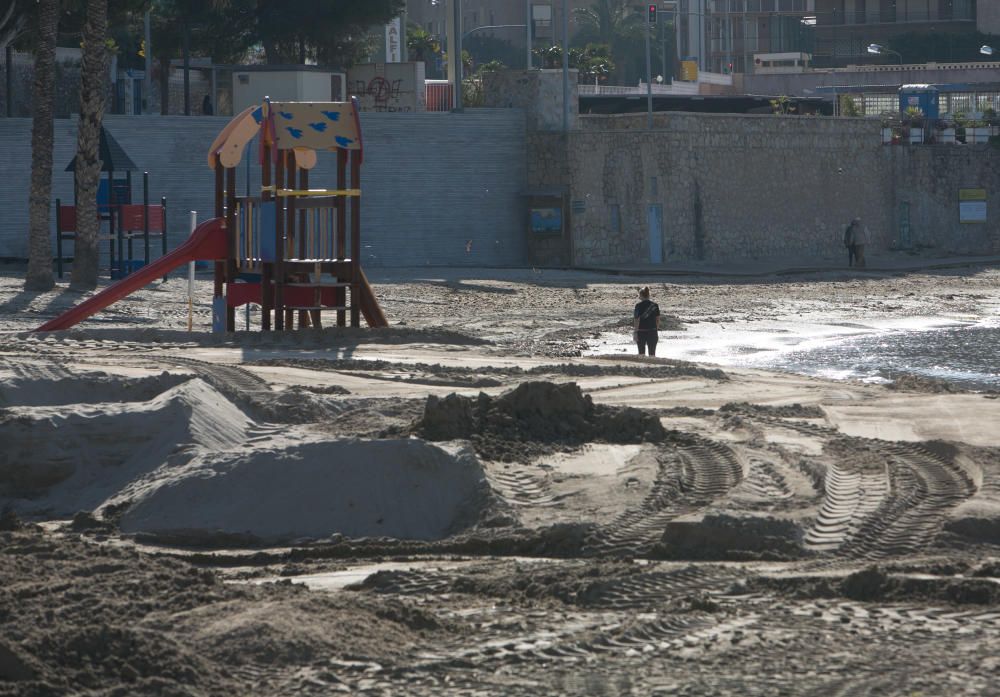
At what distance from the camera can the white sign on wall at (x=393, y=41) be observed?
52281 millimetres

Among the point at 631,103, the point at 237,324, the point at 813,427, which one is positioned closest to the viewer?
the point at 813,427

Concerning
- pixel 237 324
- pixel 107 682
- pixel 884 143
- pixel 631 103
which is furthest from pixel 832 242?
pixel 107 682

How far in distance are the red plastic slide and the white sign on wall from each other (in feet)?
109

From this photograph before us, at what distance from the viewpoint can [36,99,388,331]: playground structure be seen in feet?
61.9

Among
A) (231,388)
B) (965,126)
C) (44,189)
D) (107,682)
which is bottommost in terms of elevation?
(107,682)

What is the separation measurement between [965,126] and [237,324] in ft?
98.6

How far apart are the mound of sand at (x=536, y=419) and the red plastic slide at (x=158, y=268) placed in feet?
26.7

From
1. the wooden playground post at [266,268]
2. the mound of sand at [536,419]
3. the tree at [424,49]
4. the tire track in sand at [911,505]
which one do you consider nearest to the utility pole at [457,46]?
the wooden playground post at [266,268]

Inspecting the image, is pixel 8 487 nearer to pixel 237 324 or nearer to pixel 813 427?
pixel 813 427

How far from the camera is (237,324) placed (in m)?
22.3

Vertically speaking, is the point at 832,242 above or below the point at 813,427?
above

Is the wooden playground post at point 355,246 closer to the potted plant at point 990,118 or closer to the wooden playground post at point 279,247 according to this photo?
the wooden playground post at point 279,247

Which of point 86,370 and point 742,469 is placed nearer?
point 742,469

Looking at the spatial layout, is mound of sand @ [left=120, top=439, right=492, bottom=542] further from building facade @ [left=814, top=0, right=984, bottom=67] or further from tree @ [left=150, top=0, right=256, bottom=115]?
building facade @ [left=814, top=0, right=984, bottom=67]
